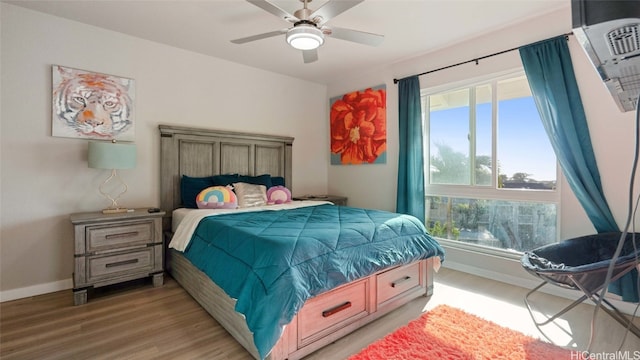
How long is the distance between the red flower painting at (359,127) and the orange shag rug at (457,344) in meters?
2.40

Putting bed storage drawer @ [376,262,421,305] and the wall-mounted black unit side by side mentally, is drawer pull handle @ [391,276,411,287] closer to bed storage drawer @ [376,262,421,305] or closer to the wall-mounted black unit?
bed storage drawer @ [376,262,421,305]

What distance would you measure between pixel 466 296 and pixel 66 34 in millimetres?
4489

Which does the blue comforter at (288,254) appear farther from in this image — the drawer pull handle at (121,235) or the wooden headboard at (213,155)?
the wooden headboard at (213,155)

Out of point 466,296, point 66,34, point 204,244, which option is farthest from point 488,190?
point 66,34

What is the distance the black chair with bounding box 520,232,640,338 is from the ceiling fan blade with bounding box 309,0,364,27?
7.01 feet

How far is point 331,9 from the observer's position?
2.01 metres

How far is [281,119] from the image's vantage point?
440cm

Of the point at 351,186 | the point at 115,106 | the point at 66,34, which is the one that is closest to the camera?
the point at 66,34

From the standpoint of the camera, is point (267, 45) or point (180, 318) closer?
point (180, 318)

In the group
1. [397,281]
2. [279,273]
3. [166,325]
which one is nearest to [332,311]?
[279,273]

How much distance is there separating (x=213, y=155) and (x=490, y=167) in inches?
129

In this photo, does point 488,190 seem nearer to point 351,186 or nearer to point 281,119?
point 351,186

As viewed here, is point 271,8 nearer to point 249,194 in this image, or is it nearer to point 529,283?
point 249,194

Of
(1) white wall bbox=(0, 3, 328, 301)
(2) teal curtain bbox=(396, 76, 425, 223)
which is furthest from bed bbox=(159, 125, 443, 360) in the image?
(2) teal curtain bbox=(396, 76, 425, 223)
